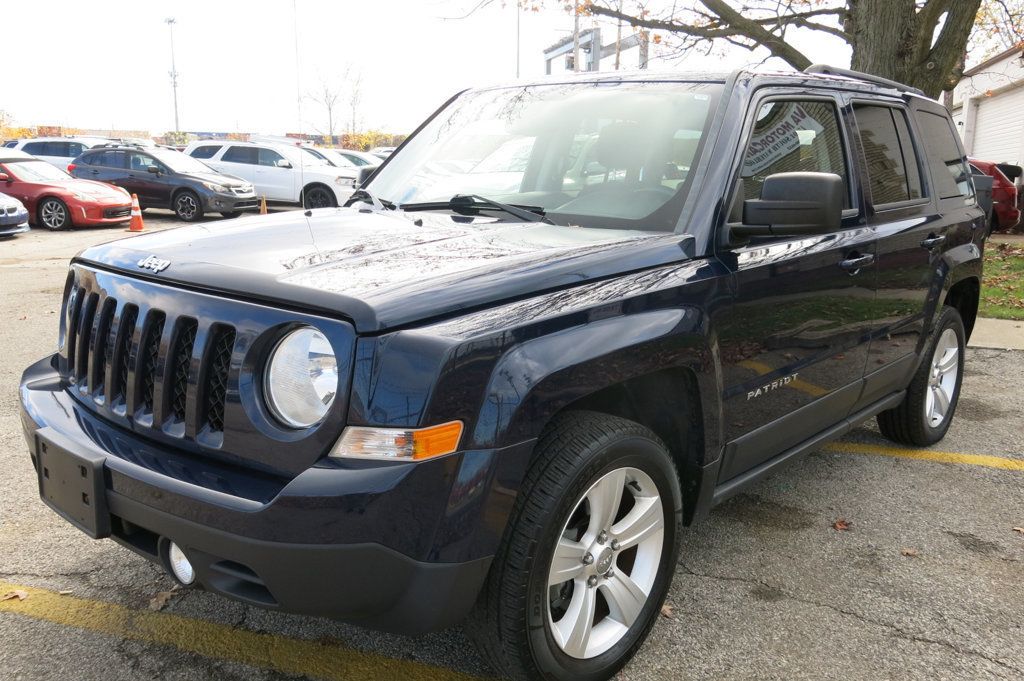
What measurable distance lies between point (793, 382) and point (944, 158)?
2.18 m

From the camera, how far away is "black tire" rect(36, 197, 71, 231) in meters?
16.4

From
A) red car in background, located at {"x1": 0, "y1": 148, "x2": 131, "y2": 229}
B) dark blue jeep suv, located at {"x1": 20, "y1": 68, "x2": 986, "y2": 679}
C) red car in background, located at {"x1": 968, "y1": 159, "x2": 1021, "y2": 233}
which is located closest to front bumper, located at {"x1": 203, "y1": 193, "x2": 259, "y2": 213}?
red car in background, located at {"x1": 0, "y1": 148, "x2": 131, "y2": 229}

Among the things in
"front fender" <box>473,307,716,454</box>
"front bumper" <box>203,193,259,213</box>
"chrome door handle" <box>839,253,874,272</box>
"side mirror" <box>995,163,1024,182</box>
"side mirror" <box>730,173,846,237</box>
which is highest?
"side mirror" <box>730,173,846,237</box>

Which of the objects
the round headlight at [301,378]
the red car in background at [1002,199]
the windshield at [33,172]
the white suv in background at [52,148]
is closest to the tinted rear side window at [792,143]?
the round headlight at [301,378]

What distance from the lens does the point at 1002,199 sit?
1490cm

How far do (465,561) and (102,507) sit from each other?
988 mm

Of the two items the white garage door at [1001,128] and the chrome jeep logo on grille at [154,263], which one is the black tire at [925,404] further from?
the white garage door at [1001,128]

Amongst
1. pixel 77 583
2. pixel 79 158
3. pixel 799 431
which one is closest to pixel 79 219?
pixel 79 158

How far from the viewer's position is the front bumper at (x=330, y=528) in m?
1.95

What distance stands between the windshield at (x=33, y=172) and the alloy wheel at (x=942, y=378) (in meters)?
16.9

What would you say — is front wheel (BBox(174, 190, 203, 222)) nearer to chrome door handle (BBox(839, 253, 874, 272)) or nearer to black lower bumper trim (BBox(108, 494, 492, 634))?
chrome door handle (BBox(839, 253, 874, 272))

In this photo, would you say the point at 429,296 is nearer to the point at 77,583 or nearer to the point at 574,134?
the point at 574,134

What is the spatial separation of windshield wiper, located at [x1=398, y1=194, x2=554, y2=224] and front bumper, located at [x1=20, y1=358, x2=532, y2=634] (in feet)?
4.00

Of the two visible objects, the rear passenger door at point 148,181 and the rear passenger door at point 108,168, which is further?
the rear passenger door at point 108,168
